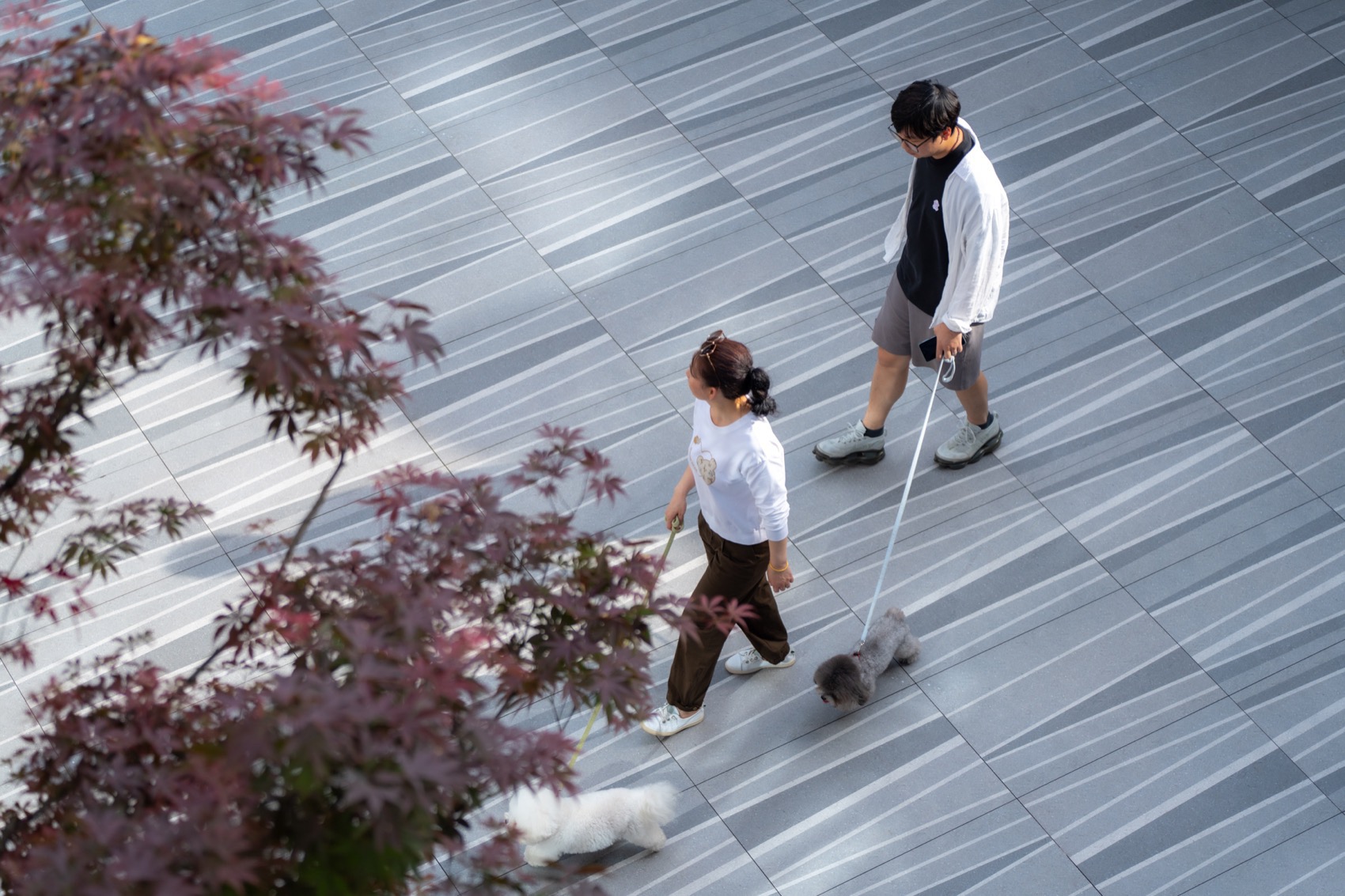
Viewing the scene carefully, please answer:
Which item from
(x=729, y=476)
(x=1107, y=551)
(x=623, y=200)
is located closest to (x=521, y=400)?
(x=623, y=200)

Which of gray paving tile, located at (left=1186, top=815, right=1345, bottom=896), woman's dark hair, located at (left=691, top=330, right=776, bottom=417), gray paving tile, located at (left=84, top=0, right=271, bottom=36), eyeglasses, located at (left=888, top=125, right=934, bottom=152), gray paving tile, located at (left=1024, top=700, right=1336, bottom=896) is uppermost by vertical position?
gray paving tile, located at (left=84, top=0, right=271, bottom=36)

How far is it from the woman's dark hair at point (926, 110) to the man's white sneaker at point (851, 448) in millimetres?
1141

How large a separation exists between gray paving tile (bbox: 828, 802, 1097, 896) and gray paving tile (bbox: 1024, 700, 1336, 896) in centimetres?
5

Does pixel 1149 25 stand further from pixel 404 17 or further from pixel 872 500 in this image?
pixel 404 17

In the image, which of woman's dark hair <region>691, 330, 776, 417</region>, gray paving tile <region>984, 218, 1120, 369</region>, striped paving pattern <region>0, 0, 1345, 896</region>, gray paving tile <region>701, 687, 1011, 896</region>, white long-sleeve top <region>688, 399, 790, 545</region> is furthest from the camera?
gray paving tile <region>984, 218, 1120, 369</region>

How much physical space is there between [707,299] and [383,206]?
4.61 feet

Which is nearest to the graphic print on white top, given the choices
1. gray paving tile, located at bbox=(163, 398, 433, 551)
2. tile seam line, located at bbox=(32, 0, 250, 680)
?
gray paving tile, located at bbox=(163, 398, 433, 551)

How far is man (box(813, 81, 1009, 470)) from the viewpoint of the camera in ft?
11.9

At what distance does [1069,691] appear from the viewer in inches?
150

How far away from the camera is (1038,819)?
3559 millimetres

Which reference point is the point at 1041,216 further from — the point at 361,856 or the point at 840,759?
the point at 361,856

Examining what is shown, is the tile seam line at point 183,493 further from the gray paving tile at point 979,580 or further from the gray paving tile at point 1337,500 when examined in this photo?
the gray paving tile at point 1337,500

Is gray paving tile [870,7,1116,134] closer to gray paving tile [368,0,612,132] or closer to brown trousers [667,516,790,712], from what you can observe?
gray paving tile [368,0,612,132]

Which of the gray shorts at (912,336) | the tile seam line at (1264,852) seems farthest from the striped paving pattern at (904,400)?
the gray shorts at (912,336)
